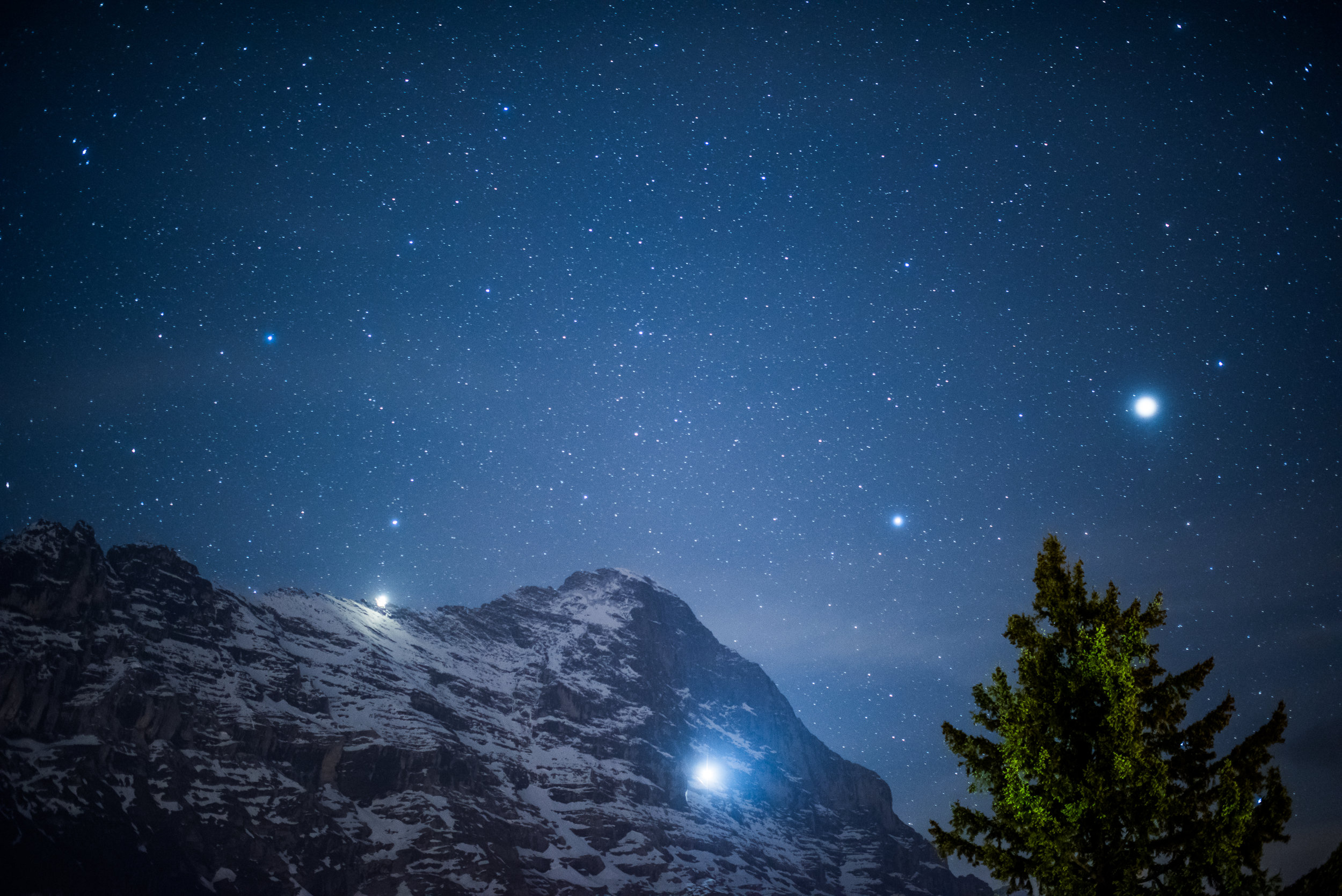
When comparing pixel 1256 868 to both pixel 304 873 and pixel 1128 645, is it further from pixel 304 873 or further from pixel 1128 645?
pixel 304 873

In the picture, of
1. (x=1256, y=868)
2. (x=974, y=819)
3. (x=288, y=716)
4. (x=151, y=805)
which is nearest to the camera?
(x=1256, y=868)

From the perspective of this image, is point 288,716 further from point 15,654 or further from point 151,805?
point 15,654

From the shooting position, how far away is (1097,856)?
28.9 feet

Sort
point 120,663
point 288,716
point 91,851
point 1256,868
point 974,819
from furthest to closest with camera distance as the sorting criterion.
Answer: point 288,716 < point 120,663 < point 91,851 < point 974,819 < point 1256,868

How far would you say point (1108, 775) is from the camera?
8.80 metres

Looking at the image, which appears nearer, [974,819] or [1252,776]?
[1252,776]

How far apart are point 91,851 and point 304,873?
43928mm

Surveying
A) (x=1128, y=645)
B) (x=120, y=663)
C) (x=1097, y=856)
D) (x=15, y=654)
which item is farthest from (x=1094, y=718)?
(x=120, y=663)

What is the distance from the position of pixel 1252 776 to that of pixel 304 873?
201 m

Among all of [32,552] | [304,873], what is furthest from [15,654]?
[304,873]

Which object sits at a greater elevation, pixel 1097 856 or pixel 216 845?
pixel 1097 856

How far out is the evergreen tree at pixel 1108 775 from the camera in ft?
28.3

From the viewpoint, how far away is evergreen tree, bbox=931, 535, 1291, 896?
8.62 meters

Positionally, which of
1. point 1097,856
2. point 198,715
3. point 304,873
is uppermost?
point 1097,856
